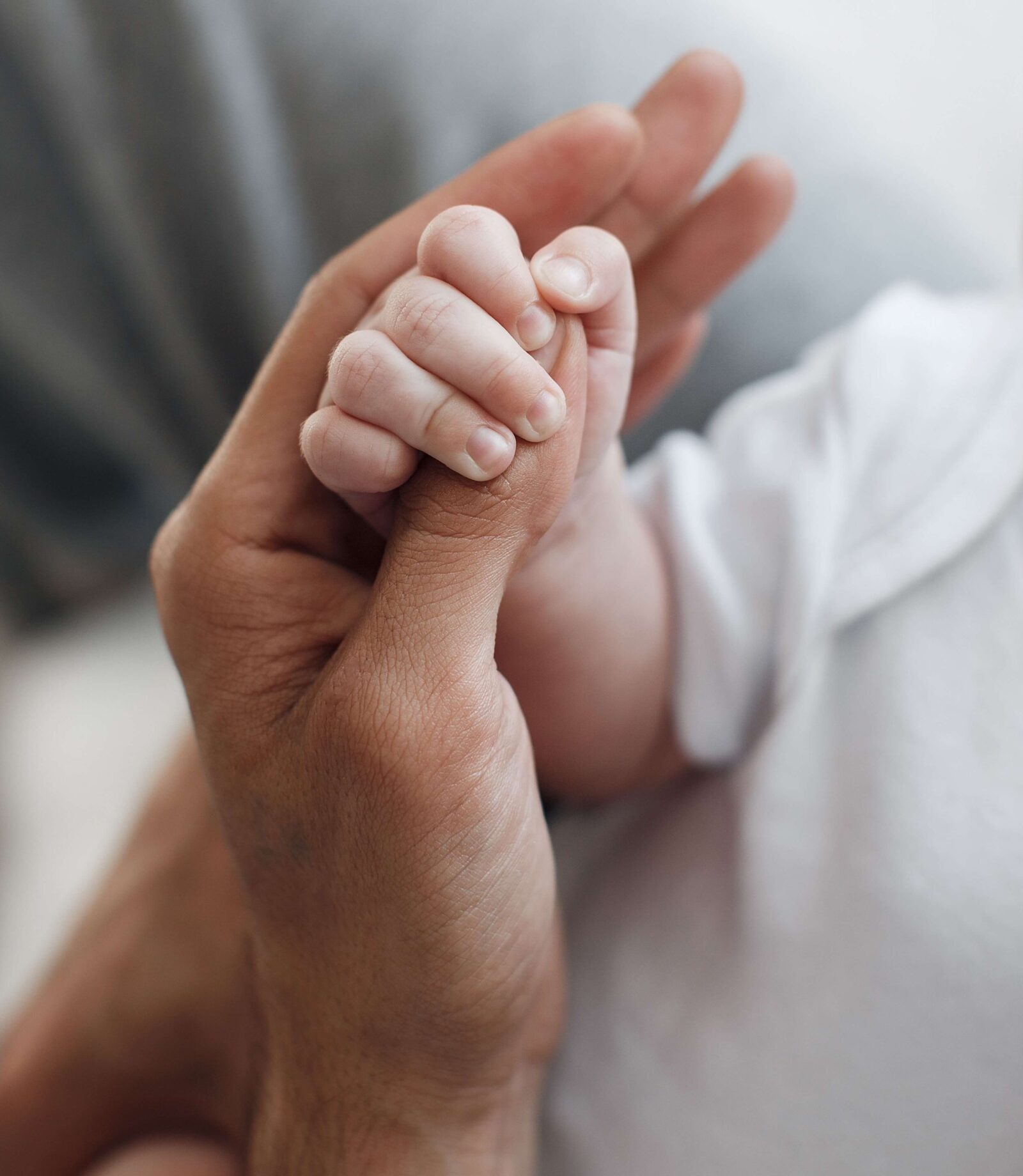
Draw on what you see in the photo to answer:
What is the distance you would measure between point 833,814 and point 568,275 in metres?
0.35

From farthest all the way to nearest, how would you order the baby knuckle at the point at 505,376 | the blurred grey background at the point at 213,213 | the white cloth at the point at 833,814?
the blurred grey background at the point at 213,213 → the white cloth at the point at 833,814 → the baby knuckle at the point at 505,376

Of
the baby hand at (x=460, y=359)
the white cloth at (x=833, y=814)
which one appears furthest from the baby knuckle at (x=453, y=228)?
the white cloth at (x=833, y=814)

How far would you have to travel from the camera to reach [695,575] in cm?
62

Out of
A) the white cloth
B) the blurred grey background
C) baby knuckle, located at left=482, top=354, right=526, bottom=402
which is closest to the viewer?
baby knuckle, located at left=482, top=354, right=526, bottom=402

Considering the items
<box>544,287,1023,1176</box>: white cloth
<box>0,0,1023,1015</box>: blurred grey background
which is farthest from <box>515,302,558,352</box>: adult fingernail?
<box>0,0,1023,1015</box>: blurred grey background

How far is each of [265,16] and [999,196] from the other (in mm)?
739

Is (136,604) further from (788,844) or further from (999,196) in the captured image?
(999,196)

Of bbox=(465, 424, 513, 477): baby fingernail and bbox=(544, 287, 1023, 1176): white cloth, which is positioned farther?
bbox=(544, 287, 1023, 1176): white cloth

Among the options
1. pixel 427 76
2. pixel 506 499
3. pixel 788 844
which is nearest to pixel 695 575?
pixel 788 844

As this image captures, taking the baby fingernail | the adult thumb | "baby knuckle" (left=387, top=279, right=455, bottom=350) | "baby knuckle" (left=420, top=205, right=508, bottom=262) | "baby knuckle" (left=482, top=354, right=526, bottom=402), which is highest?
"baby knuckle" (left=420, top=205, right=508, bottom=262)

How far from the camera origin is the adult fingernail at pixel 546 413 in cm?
35

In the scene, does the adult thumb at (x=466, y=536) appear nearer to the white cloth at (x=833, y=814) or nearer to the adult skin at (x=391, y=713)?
the adult skin at (x=391, y=713)

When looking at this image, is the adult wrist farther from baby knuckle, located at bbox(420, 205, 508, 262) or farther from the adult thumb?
baby knuckle, located at bbox(420, 205, 508, 262)

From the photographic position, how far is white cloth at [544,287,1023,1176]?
0.51m
